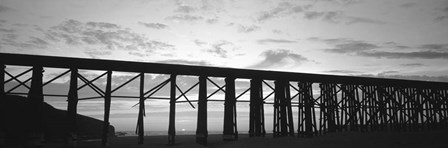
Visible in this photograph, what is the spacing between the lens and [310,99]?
18703mm

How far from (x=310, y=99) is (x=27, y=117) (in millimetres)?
14250

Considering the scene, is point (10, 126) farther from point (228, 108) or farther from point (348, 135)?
point (348, 135)

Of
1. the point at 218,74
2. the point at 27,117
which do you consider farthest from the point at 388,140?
the point at 27,117

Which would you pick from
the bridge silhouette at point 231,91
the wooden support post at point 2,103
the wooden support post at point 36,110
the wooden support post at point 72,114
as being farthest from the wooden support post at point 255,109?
the wooden support post at point 2,103

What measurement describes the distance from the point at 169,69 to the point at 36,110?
5.56m

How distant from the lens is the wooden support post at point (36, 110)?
12.4 meters

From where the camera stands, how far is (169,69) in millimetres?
14625

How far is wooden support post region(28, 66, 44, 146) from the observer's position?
12.4m

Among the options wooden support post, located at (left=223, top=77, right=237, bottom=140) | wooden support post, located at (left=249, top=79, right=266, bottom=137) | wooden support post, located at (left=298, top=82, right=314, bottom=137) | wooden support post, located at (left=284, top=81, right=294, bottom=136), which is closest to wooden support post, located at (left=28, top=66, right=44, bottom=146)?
wooden support post, located at (left=223, top=77, right=237, bottom=140)

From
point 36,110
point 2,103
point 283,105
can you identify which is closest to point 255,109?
point 283,105

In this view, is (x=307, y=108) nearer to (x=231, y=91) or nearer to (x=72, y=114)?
(x=231, y=91)

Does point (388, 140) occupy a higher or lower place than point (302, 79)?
lower

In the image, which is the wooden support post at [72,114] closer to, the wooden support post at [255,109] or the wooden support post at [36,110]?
the wooden support post at [36,110]

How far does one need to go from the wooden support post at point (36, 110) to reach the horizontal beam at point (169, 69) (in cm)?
71
